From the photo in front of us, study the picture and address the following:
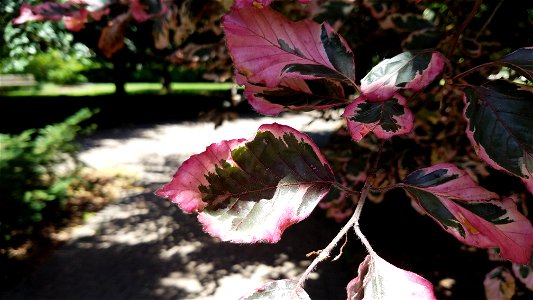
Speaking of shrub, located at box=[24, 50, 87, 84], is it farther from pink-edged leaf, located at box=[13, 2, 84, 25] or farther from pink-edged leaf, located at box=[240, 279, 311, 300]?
pink-edged leaf, located at box=[240, 279, 311, 300]

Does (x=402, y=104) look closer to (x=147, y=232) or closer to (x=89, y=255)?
(x=89, y=255)

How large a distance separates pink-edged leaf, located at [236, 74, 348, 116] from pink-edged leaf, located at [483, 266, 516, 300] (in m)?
1.08

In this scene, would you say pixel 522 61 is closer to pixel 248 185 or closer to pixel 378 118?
pixel 378 118

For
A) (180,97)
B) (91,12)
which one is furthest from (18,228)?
(180,97)

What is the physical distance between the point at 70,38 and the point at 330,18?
7.26 metres

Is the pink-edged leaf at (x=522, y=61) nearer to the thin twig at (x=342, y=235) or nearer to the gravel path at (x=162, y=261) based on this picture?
the thin twig at (x=342, y=235)

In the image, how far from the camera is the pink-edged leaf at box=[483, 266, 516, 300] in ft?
4.20

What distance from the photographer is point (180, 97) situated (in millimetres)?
16219

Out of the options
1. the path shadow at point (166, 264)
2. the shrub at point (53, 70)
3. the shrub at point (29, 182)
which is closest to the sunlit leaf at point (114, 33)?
the path shadow at point (166, 264)

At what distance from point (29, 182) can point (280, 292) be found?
4.92 metres

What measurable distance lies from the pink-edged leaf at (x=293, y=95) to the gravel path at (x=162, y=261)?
9.20 ft

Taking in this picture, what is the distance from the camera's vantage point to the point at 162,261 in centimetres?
392

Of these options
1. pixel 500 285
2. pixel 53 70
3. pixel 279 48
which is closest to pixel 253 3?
pixel 279 48

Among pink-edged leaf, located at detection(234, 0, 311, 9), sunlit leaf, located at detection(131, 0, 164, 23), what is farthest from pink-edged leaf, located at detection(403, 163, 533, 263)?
sunlit leaf, located at detection(131, 0, 164, 23)
